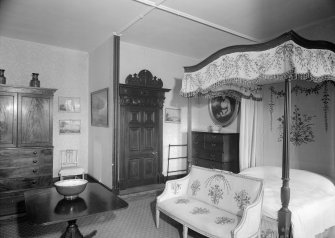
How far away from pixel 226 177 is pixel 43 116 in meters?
3.73

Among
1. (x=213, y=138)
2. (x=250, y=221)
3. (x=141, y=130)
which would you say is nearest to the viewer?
(x=250, y=221)

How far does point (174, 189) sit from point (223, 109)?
283cm

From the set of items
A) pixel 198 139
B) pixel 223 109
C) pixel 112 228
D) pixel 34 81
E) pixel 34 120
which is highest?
pixel 34 81

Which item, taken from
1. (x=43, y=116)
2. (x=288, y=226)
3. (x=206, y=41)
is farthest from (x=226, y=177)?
(x=43, y=116)

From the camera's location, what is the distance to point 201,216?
2.73 meters

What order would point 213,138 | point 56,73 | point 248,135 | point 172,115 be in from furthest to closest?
1. point 172,115
2. point 56,73
3. point 213,138
4. point 248,135

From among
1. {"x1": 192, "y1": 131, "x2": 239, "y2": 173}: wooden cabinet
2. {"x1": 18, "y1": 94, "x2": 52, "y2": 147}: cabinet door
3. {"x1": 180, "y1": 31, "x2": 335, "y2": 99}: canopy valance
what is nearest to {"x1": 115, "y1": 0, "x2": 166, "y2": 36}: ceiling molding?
{"x1": 180, "y1": 31, "x2": 335, "y2": 99}: canopy valance

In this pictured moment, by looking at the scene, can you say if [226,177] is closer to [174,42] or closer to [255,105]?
[255,105]

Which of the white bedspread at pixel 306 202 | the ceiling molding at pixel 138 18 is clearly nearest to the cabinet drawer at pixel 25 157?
the ceiling molding at pixel 138 18

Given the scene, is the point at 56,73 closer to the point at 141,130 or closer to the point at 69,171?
the point at 69,171

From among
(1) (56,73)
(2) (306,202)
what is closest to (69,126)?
(1) (56,73)

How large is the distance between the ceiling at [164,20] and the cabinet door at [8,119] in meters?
1.40

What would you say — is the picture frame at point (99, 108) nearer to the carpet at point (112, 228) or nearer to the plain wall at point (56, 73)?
the plain wall at point (56, 73)

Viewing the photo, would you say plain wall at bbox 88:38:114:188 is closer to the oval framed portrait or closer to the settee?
the settee
